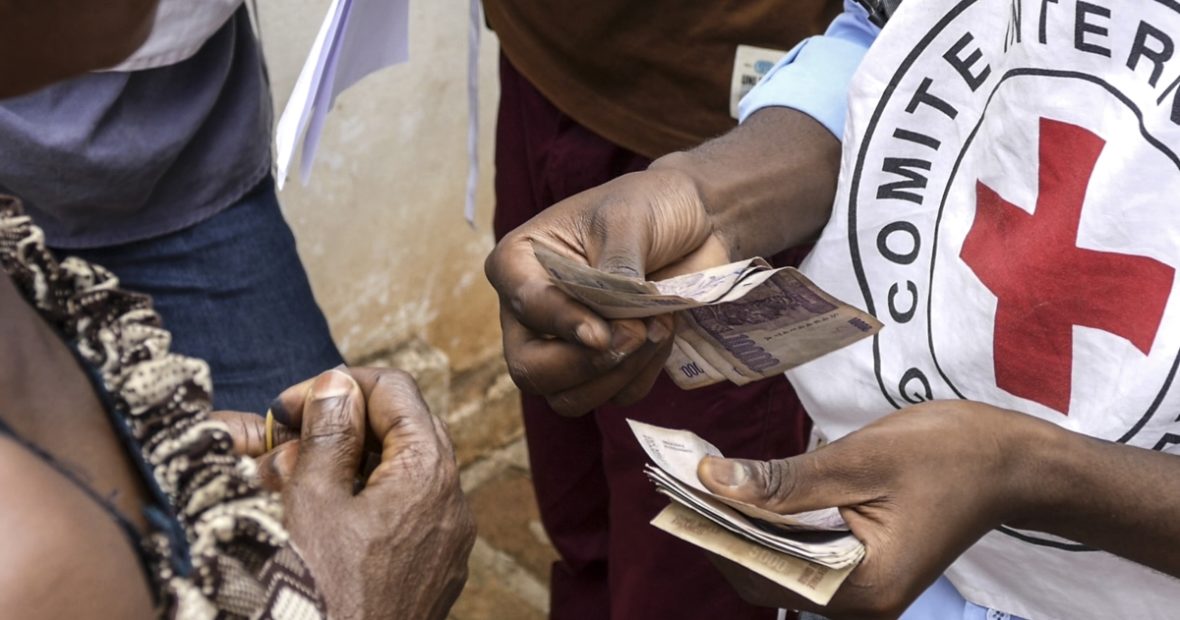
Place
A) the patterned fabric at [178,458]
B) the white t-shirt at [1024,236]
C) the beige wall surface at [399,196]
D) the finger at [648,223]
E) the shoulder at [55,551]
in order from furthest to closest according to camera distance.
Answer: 1. the beige wall surface at [399,196]
2. the finger at [648,223]
3. the white t-shirt at [1024,236]
4. the patterned fabric at [178,458]
5. the shoulder at [55,551]

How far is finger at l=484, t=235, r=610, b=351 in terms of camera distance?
1104mm

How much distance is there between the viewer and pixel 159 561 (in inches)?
31.7

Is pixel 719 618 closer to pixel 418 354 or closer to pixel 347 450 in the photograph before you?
pixel 347 450

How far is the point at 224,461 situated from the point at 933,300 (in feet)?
1.97

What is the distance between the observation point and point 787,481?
39.3 inches

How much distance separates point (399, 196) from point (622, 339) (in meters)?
1.59

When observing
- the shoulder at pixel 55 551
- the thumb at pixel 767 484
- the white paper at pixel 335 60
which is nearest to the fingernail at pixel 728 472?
the thumb at pixel 767 484

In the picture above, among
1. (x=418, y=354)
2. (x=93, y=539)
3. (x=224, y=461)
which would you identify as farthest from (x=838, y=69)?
(x=418, y=354)

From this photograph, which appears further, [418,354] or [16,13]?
[418,354]

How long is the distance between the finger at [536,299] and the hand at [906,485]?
0.18 m

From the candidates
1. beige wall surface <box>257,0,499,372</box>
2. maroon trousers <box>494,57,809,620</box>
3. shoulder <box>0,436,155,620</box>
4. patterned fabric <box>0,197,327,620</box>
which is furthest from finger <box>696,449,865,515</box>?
beige wall surface <box>257,0,499,372</box>

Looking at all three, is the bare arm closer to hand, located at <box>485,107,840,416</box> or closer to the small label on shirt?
hand, located at <box>485,107,840,416</box>

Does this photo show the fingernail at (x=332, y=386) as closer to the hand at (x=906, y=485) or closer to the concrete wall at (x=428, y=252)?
the hand at (x=906, y=485)

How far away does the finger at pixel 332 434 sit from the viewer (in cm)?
103
